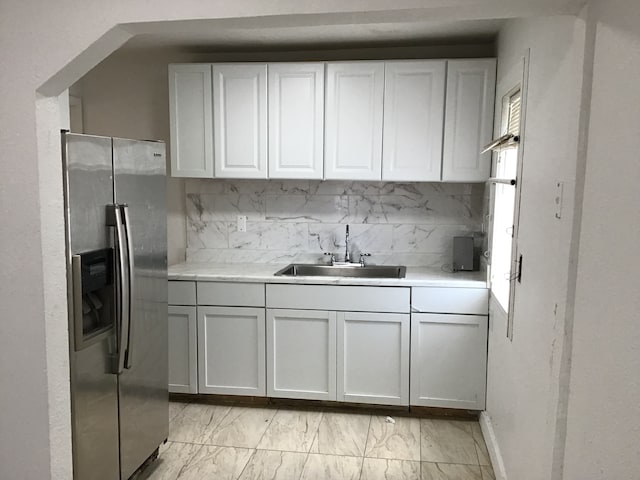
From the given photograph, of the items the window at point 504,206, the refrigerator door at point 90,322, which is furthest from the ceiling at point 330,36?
the refrigerator door at point 90,322

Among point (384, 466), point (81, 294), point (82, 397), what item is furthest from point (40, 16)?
point (384, 466)

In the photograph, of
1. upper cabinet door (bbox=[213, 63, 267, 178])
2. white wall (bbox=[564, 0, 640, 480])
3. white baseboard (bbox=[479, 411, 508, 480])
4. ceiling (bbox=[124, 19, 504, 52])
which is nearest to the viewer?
white wall (bbox=[564, 0, 640, 480])

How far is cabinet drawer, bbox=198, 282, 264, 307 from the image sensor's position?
357cm

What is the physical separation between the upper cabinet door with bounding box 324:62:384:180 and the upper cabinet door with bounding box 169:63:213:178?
0.83 m

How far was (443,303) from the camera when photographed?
3.40m

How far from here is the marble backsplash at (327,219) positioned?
3895mm

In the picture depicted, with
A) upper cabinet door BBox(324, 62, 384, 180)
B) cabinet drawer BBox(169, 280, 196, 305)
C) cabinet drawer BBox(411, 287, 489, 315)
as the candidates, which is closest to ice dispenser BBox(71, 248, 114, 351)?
cabinet drawer BBox(169, 280, 196, 305)

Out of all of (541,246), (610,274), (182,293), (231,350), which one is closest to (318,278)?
(231,350)

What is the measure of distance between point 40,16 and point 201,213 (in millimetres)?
2443

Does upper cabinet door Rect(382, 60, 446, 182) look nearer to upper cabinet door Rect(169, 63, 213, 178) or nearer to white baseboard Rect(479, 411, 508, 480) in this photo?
upper cabinet door Rect(169, 63, 213, 178)

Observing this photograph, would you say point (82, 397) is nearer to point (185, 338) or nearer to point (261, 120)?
point (185, 338)

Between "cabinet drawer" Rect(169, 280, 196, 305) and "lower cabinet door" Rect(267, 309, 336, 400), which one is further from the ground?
"cabinet drawer" Rect(169, 280, 196, 305)

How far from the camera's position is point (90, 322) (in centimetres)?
236

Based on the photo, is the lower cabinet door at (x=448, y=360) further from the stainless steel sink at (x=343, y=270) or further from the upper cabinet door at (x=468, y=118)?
the upper cabinet door at (x=468, y=118)
